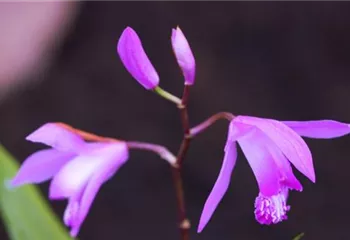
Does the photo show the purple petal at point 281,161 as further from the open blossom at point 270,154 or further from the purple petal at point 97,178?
the purple petal at point 97,178

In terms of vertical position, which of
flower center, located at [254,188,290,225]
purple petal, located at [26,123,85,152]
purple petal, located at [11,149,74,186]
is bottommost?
flower center, located at [254,188,290,225]

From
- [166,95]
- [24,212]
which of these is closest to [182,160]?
[166,95]

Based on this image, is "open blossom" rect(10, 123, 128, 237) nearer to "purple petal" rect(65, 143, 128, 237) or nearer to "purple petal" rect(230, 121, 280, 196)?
"purple petal" rect(65, 143, 128, 237)

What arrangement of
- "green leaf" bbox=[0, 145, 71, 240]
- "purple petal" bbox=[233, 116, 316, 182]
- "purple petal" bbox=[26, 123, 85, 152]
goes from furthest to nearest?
"green leaf" bbox=[0, 145, 71, 240], "purple petal" bbox=[26, 123, 85, 152], "purple petal" bbox=[233, 116, 316, 182]

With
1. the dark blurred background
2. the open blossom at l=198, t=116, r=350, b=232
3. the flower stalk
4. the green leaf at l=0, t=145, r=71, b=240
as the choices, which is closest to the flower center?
the open blossom at l=198, t=116, r=350, b=232

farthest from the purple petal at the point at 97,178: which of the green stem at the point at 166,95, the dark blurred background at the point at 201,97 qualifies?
the dark blurred background at the point at 201,97

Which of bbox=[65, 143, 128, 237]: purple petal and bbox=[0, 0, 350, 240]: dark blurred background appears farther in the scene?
bbox=[0, 0, 350, 240]: dark blurred background

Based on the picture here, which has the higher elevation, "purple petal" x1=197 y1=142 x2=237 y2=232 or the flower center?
"purple petal" x1=197 y1=142 x2=237 y2=232
